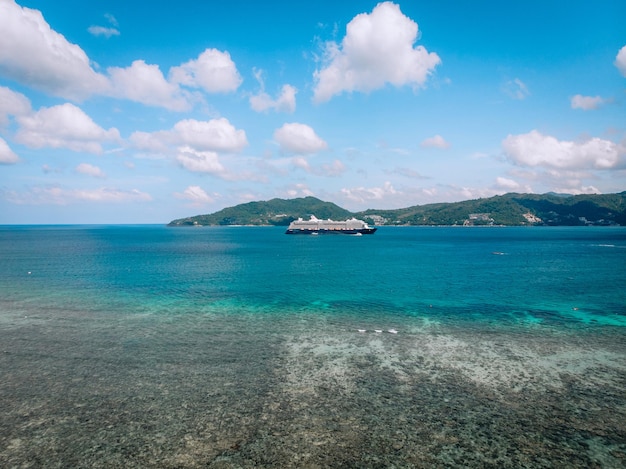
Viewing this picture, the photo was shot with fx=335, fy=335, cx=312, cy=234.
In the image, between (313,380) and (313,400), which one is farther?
(313,380)

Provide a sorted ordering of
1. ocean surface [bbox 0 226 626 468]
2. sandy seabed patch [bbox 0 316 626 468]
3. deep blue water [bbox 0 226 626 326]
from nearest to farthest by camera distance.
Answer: sandy seabed patch [bbox 0 316 626 468], ocean surface [bbox 0 226 626 468], deep blue water [bbox 0 226 626 326]

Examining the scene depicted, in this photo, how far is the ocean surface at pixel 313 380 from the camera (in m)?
13.8

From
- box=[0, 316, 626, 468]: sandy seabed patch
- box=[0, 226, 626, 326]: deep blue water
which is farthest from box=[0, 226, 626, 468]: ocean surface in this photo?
box=[0, 226, 626, 326]: deep blue water

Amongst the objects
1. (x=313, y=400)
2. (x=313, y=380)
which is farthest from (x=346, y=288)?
(x=313, y=400)

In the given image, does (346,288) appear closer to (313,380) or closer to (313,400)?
(313,380)

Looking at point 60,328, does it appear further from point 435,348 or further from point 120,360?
point 435,348

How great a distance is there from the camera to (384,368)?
21.6 meters

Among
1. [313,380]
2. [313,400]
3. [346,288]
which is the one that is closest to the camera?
[313,400]

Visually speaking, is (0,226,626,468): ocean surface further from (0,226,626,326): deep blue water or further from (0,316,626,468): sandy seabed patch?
(0,226,626,326): deep blue water

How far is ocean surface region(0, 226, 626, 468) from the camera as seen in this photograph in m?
13.8

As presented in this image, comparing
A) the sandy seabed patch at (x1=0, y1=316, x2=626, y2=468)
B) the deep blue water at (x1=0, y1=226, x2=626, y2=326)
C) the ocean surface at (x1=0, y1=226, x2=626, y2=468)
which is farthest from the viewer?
the deep blue water at (x1=0, y1=226, x2=626, y2=326)

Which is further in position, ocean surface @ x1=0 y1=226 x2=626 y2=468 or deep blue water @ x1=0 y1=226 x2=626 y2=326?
deep blue water @ x1=0 y1=226 x2=626 y2=326

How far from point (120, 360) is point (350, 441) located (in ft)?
55.7

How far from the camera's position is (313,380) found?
20.1 metres
